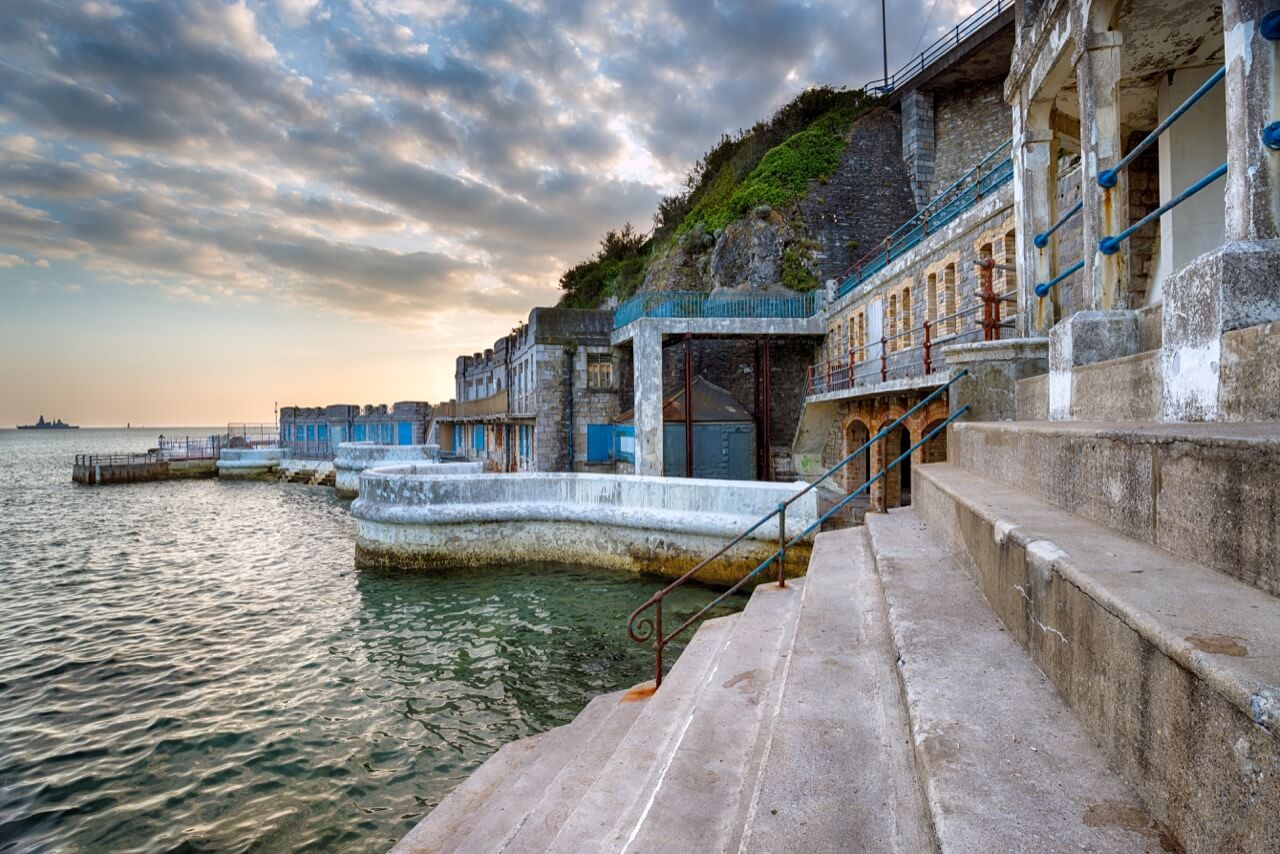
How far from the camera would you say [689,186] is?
3781cm

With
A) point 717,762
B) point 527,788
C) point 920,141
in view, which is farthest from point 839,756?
point 920,141

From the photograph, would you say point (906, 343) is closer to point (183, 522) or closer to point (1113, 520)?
point (1113, 520)

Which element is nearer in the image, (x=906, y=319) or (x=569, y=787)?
(x=569, y=787)

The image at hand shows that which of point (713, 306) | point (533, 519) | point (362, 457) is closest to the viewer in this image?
point (533, 519)

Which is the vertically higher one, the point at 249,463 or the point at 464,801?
the point at 249,463

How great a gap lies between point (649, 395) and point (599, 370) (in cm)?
448

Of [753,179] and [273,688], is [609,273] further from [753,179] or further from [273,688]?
[273,688]

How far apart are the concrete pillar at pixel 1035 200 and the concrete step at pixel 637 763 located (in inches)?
192

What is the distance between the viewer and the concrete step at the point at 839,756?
208 cm

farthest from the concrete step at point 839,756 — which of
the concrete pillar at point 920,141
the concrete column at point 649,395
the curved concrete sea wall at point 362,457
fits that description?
the curved concrete sea wall at point 362,457

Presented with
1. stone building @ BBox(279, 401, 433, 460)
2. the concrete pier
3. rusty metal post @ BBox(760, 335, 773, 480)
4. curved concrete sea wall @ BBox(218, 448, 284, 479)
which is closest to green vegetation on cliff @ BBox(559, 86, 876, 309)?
A: rusty metal post @ BBox(760, 335, 773, 480)

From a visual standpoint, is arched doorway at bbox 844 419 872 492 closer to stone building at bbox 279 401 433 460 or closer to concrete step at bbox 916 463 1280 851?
concrete step at bbox 916 463 1280 851

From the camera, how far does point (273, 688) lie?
8852mm

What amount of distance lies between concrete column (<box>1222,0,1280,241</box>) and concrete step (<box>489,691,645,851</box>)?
4777 mm
